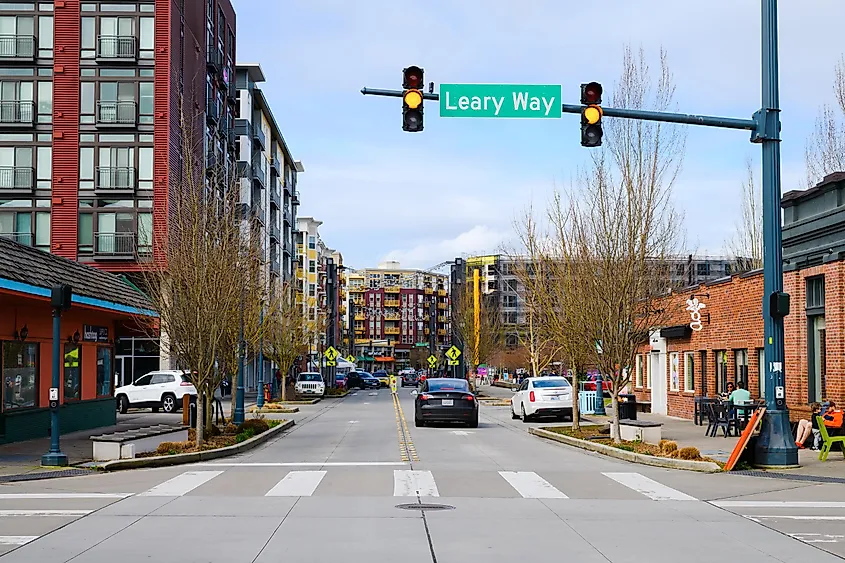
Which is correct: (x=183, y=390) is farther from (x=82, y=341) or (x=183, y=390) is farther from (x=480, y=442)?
(x=480, y=442)

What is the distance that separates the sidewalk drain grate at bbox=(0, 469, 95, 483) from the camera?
659 inches

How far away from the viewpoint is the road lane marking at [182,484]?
1480 centimetres

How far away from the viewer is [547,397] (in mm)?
33969

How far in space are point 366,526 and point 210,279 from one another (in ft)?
38.3

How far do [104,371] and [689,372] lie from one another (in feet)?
65.7

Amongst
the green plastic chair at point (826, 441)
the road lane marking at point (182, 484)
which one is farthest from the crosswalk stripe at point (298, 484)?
the green plastic chair at point (826, 441)

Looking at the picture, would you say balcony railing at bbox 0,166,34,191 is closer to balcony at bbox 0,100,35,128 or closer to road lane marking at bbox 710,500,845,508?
balcony at bbox 0,100,35,128

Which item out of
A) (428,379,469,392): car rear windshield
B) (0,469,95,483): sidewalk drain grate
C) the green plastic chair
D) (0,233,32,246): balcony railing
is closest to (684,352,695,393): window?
(428,379,469,392): car rear windshield

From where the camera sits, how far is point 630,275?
23.9 metres

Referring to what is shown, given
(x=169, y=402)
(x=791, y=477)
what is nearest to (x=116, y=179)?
(x=169, y=402)

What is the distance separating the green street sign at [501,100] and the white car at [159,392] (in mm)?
30289

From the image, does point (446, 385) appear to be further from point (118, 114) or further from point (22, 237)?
point (22, 237)

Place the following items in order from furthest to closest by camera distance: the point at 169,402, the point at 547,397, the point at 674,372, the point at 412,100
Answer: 1. the point at 169,402
2. the point at 674,372
3. the point at 547,397
4. the point at 412,100

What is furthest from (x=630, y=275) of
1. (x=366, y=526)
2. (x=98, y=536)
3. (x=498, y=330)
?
(x=498, y=330)
